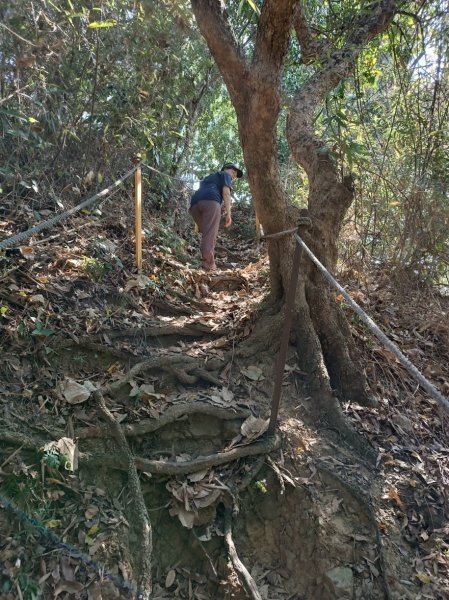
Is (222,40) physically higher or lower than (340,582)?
higher

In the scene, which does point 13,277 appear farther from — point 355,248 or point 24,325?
point 355,248

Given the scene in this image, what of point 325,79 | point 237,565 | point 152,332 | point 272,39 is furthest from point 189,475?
point 325,79

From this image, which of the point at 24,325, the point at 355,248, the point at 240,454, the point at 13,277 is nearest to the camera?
the point at 240,454

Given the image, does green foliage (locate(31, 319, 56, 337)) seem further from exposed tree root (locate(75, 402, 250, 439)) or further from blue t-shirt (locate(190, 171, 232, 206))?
blue t-shirt (locate(190, 171, 232, 206))

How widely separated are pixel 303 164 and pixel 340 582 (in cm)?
333

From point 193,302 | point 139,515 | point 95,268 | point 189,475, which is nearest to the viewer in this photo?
point 139,515

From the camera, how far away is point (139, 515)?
3127mm

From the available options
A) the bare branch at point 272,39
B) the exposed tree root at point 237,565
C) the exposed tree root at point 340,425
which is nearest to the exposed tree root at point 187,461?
the exposed tree root at point 237,565

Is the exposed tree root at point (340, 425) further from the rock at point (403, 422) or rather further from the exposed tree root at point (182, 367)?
the exposed tree root at point (182, 367)

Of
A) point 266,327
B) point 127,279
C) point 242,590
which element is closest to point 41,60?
point 127,279

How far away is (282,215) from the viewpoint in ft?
15.2

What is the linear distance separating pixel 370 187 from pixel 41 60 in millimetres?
3734

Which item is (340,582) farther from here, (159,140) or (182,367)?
(159,140)

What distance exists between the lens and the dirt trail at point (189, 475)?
9.86 feet
